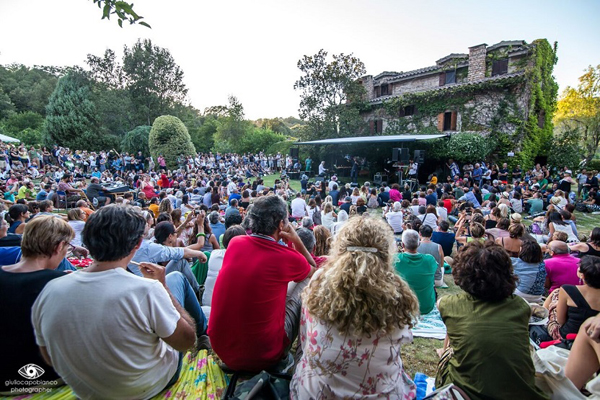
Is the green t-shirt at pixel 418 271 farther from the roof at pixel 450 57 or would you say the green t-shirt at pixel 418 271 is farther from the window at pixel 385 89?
the window at pixel 385 89

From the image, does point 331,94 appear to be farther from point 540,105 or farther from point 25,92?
point 25,92

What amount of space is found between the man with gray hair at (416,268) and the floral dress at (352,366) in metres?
2.23

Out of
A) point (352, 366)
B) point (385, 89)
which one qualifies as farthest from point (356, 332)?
point (385, 89)

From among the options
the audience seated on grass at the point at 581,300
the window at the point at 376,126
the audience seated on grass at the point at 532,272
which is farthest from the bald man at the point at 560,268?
the window at the point at 376,126

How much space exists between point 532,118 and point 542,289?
56.3 ft

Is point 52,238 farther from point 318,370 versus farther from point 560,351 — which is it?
point 560,351

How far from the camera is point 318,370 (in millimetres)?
1743

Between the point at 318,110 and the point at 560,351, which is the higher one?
the point at 318,110

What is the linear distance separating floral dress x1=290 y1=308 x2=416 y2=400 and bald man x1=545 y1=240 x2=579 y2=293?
3471 mm

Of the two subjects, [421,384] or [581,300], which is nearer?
[581,300]

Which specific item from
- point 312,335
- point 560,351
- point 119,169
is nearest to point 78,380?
point 312,335

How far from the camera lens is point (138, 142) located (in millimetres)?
29156

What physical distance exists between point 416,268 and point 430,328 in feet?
2.37

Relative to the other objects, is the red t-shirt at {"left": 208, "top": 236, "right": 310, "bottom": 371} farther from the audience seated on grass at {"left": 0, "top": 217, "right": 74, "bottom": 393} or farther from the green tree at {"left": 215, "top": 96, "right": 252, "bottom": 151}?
the green tree at {"left": 215, "top": 96, "right": 252, "bottom": 151}
